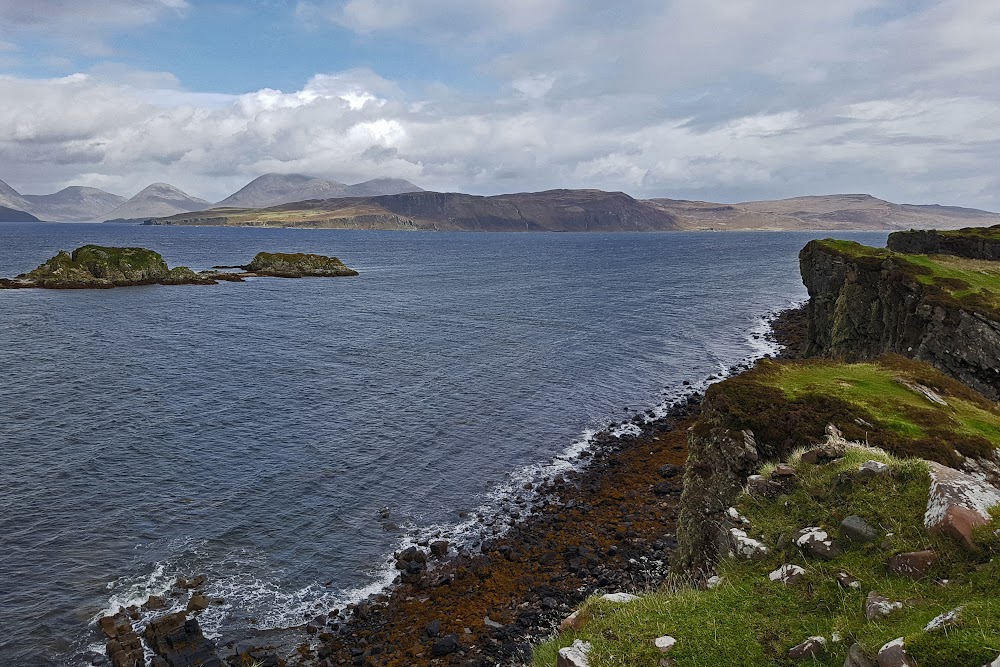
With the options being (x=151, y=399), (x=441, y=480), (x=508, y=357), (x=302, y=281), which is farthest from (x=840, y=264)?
(x=302, y=281)

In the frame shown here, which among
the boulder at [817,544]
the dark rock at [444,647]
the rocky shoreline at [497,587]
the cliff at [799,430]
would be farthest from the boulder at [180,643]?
the boulder at [817,544]

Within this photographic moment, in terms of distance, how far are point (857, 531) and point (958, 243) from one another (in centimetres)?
6867

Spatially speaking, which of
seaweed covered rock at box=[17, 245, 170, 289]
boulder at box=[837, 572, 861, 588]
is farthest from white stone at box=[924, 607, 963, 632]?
seaweed covered rock at box=[17, 245, 170, 289]

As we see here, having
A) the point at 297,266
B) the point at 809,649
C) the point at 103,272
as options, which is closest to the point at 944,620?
the point at 809,649

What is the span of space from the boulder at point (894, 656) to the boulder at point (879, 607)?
4.31ft

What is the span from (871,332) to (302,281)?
120 m

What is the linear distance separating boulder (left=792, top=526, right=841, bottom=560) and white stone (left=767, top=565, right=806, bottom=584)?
810mm

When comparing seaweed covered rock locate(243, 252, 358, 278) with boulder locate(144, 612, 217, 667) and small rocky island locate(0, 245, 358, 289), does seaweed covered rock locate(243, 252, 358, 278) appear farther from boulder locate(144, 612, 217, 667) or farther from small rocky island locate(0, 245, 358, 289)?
boulder locate(144, 612, 217, 667)

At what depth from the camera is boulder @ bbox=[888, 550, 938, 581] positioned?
1075 cm

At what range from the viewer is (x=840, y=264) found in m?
56.3

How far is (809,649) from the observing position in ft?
31.9

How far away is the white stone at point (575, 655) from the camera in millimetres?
10500

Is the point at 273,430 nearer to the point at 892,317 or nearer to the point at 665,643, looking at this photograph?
the point at 665,643

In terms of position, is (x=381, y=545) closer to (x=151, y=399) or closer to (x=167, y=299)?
(x=151, y=399)
